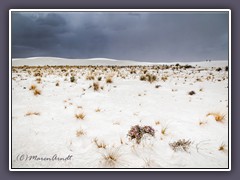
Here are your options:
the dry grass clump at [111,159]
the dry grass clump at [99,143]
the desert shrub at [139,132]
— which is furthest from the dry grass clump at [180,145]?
the dry grass clump at [99,143]

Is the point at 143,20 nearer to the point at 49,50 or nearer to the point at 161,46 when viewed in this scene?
the point at 161,46

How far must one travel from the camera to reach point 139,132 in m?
3.74

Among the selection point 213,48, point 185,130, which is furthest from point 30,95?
point 213,48

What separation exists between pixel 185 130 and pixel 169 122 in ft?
1.30

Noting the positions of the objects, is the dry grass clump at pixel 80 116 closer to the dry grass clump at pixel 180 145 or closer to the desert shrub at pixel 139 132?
the desert shrub at pixel 139 132

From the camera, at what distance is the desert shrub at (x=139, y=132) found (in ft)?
12.0

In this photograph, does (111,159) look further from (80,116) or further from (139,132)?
(80,116)

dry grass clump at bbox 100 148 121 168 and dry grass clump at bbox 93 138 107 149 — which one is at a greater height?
dry grass clump at bbox 93 138 107 149

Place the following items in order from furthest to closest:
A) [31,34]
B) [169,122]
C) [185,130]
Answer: [31,34] → [169,122] → [185,130]

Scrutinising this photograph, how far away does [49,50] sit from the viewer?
5023mm

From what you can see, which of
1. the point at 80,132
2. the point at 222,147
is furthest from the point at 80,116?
the point at 222,147

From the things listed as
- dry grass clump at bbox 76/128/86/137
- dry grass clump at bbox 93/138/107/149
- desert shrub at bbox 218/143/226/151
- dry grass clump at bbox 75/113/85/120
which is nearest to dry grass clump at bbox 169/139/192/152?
desert shrub at bbox 218/143/226/151

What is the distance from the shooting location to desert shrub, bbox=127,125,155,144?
3666 millimetres

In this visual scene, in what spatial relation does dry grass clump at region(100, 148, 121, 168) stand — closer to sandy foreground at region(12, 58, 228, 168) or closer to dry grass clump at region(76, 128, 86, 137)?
sandy foreground at region(12, 58, 228, 168)
